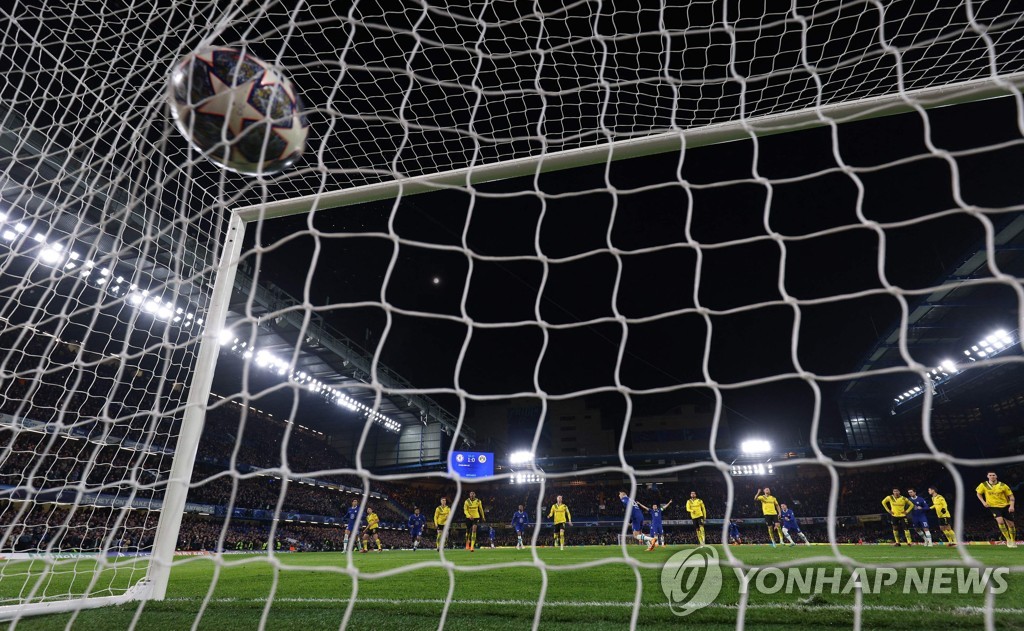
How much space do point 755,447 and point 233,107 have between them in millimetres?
29865

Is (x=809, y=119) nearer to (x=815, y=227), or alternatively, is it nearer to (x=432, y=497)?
(x=815, y=227)

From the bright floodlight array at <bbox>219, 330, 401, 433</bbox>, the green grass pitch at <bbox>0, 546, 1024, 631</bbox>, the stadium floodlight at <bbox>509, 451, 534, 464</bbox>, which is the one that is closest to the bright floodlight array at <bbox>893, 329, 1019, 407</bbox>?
the green grass pitch at <bbox>0, 546, 1024, 631</bbox>

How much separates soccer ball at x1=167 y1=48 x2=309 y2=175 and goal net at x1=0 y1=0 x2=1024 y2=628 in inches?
8.6

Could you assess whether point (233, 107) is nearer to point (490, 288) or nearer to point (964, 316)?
point (490, 288)

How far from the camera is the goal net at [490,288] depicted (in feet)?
8.67

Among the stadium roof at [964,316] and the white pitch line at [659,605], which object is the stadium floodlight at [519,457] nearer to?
the stadium roof at [964,316]

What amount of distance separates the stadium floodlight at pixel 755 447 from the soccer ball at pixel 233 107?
92.6 feet

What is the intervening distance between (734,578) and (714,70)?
13.9ft

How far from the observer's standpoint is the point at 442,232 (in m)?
11.0

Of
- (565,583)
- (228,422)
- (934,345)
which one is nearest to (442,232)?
(565,583)

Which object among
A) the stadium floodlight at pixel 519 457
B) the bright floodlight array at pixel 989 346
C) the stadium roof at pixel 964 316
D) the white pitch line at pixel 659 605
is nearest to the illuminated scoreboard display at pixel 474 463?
the stadium floodlight at pixel 519 457

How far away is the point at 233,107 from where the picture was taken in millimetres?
2406

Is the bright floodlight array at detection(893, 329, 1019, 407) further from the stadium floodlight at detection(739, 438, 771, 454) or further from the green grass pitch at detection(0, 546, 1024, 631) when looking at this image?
the green grass pitch at detection(0, 546, 1024, 631)

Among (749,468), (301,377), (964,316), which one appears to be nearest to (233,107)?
(749,468)
